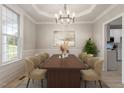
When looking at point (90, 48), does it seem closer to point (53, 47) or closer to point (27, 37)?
point (53, 47)

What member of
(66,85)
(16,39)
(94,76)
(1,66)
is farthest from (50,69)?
(16,39)

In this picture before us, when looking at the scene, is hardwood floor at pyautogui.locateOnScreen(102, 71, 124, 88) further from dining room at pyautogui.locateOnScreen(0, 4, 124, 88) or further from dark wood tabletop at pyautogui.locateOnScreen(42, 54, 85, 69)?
dark wood tabletop at pyautogui.locateOnScreen(42, 54, 85, 69)

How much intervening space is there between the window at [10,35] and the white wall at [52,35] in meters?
3.09

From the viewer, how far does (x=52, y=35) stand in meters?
9.02

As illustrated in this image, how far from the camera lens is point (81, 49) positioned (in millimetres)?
9039

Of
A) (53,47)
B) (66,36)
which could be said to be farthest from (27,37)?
(66,36)

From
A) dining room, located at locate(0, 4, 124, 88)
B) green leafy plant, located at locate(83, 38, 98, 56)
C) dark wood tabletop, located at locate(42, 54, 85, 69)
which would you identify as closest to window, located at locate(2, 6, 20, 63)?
dining room, located at locate(0, 4, 124, 88)

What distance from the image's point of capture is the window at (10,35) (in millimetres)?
4656

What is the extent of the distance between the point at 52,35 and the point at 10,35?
3.96 meters

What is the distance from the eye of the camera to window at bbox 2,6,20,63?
466cm
